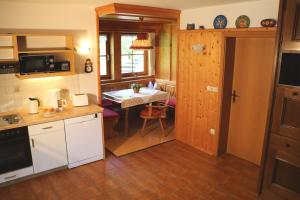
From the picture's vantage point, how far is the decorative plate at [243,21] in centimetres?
355

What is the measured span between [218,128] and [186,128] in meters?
0.72

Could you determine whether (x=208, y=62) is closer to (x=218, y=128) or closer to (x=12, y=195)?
(x=218, y=128)

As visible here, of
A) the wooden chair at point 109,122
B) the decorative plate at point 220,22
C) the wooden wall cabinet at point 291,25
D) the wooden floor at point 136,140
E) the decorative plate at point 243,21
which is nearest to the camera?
the wooden wall cabinet at point 291,25

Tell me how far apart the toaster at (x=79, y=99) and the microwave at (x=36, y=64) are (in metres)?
0.54

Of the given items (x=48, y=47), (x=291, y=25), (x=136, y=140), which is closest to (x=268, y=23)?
(x=291, y=25)

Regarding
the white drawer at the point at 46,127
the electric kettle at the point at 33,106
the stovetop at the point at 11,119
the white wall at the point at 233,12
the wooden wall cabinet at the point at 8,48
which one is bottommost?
the white drawer at the point at 46,127

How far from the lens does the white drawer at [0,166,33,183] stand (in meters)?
3.34

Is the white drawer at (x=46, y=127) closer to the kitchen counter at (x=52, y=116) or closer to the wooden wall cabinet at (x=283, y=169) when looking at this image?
the kitchen counter at (x=52, y=116)

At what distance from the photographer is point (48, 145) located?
11.7 ft

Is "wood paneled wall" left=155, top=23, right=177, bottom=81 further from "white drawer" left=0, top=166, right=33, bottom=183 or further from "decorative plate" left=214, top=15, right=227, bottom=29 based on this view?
"white drawer" left=0, top=166, right=33, bottom=183

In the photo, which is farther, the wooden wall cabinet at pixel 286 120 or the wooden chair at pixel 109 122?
the wooden chair at pixel 109 122

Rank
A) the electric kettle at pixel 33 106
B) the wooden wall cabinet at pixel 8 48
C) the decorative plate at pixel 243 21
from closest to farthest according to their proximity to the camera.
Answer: the wooden wall cabinet at pixel 8 48, the decorative plate at pixel 243 21, the electric kettle at pixel 33 106

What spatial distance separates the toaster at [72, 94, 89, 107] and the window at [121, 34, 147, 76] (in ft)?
8.26

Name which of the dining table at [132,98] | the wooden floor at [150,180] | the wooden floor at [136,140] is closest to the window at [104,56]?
the dining table at [132,98]
